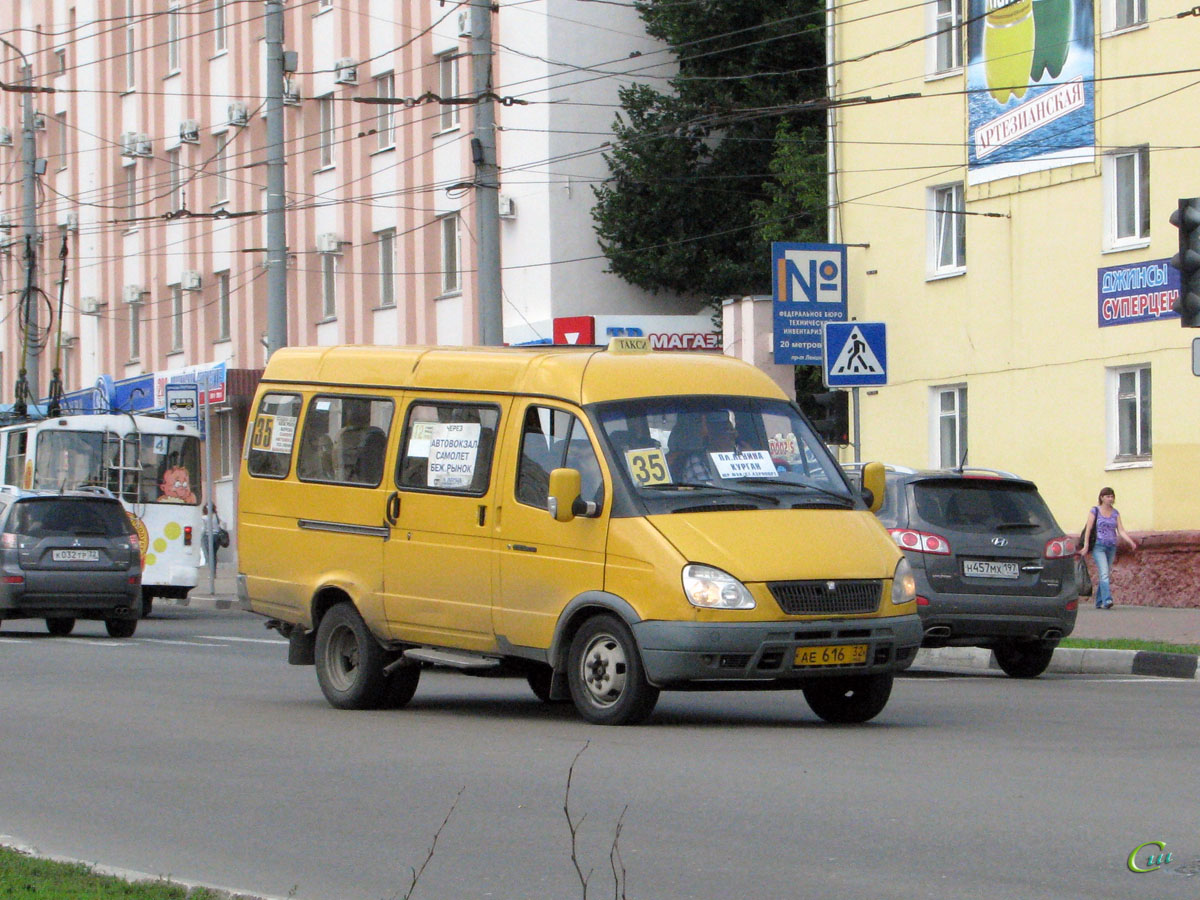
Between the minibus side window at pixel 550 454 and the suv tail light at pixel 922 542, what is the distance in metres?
5.02

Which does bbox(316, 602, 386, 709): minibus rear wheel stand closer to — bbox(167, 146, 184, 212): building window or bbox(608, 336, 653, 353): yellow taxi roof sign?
bbox(608, 336, 653, 353): yellow taxi roof sign

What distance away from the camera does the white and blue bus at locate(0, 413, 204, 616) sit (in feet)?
103

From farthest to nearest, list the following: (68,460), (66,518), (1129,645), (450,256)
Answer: (450,256) → (68,460) → (66,518) → (1129,645)

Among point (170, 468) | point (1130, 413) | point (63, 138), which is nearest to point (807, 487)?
point (1130, 413)

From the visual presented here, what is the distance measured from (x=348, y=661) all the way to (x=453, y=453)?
5.71 ft

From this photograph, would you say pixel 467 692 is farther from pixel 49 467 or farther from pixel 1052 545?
pixel 49 467

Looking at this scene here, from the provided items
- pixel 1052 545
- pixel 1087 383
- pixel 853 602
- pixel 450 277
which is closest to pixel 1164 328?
pixel 1087 383

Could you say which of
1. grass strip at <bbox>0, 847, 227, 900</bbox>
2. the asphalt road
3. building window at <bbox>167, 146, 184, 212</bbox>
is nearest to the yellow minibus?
the asphalt road

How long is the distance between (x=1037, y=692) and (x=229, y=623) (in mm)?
15875

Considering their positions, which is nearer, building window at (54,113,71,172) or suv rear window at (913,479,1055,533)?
suv rear window at (913,479,1055,533)

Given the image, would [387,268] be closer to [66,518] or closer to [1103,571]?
[66,518]

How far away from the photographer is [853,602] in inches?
458

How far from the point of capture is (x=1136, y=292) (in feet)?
89.1

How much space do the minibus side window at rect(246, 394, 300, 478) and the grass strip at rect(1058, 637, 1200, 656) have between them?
789 cm
